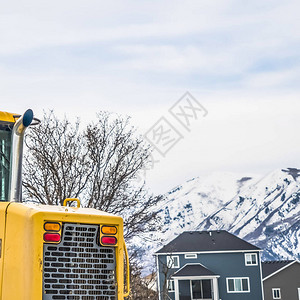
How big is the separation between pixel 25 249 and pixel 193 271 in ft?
206

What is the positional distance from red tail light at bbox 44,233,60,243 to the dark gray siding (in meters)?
62.2

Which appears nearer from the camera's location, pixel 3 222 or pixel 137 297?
pixel 3 222

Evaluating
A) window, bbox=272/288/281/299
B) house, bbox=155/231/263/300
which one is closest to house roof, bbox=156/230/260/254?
house, bbox=155/231/263/300

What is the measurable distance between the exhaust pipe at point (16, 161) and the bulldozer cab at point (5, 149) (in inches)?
1.9

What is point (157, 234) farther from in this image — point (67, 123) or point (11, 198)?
point (11, 198)

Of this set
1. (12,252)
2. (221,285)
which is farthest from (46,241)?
(221,285)

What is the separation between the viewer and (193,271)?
6906 cm

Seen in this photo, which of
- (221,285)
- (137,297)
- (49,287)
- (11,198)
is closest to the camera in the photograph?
(49,287)

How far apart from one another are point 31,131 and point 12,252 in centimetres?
2291

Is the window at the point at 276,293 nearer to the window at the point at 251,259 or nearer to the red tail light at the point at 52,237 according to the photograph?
the window at the point at 251,259

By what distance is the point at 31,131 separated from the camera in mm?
30047

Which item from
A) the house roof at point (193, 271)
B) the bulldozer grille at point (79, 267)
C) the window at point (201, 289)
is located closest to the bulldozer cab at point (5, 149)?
the bulldozer grille at point (79, 267)

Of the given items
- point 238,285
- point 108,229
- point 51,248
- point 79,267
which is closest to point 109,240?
point 108,229

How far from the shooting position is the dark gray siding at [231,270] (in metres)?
69.1
